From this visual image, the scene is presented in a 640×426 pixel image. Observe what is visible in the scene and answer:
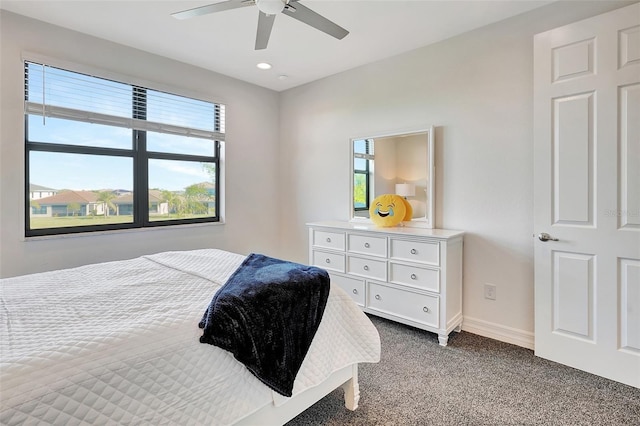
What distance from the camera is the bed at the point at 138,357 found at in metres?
0.91

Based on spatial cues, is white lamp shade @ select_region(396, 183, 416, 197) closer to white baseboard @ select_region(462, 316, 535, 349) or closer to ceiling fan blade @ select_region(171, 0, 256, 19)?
white baseboard @ select_region(462, 316, 535, 349)

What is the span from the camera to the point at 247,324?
4.18ft

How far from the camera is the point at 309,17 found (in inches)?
71.7

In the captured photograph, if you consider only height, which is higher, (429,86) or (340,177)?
(429,86)

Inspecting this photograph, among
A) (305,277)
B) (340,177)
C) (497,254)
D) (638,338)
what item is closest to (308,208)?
(340,177)

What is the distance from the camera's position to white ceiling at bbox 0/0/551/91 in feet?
7.59

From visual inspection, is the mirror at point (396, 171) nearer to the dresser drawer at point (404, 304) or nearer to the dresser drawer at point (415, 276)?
the dresser drawer at point (415, 276)

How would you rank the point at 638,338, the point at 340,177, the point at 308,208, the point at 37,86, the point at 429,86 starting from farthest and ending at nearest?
1. the point at 308,208
2. the point at 340,177
3. the point at 429,86
4. the point at 37,86
5. the point at 638,338

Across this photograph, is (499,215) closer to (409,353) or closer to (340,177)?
(409,353)

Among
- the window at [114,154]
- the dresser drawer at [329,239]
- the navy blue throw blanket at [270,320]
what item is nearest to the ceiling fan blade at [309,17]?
the navy blue throw blanket at [270,320]

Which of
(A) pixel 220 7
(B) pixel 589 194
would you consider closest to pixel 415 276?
(B) pixel 589 194

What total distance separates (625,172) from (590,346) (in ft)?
3.69

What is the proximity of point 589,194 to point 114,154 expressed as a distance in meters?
3.83

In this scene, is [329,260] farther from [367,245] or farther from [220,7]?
[220,7]
